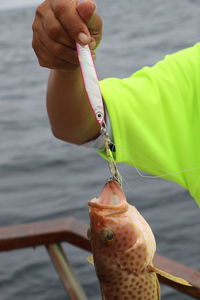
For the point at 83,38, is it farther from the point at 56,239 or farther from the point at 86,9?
the point at 56,239

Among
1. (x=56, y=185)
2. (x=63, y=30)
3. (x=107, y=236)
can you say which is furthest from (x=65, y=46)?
(x=56, y=185)

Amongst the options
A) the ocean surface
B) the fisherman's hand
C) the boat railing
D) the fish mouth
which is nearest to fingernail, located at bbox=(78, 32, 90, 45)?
the fisherman's hand

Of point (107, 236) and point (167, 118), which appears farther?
point (167, 118)

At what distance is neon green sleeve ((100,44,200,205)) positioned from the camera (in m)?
2.58

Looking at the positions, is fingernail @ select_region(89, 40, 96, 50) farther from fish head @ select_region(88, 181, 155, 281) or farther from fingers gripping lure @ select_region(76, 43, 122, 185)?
fish head @ select_region(88, 181, 155, 281)

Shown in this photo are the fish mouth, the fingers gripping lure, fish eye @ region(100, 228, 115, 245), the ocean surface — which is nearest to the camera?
the fingers gripping lure

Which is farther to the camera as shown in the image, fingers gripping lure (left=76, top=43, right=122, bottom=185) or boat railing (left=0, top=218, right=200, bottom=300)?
boat railing (left=0, top=218, right=200, bottom=300)

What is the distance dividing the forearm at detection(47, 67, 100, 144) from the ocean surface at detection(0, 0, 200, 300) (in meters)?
3.67

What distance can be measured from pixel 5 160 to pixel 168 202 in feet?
11.5

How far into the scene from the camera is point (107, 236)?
6.50ft

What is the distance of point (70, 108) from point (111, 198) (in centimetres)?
62

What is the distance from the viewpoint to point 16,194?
8703 millimetres

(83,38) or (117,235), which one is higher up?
(83,38)

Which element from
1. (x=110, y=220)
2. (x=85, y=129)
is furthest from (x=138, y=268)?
(x=85, y=129)
